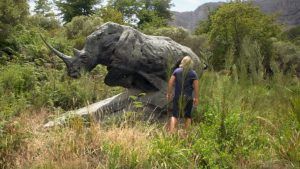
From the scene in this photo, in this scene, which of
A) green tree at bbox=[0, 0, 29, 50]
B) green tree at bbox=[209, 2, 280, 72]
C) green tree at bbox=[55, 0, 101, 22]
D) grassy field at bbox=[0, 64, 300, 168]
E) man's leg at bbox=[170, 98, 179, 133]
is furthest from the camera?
green tree at bbox=[55, 0, 101, 22]

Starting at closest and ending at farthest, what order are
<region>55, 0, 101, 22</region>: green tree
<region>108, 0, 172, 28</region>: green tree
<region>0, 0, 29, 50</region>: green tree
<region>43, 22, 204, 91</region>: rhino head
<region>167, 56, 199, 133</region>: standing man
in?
<region>167, 56, 199, 133</region>: standing man, <region>43, 22, 204, 91</region>: rhino head, <region>0, 0, 29, 50</region>: green tree, <region>55, 0, 101, 22</region>: green tree, <region>108, 0, 172, 28</region>: green tree

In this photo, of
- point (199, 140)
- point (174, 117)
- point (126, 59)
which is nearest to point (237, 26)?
point (126, 59)

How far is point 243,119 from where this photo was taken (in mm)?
5387

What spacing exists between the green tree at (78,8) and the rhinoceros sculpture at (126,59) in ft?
95.6

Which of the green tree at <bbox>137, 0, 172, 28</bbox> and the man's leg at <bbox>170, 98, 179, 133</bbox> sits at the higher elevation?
the green tree at <bbox>137, 0, 172, 28</bbox>

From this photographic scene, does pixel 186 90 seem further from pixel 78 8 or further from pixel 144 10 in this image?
pixel 144 10

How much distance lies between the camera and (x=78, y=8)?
36.7 metres

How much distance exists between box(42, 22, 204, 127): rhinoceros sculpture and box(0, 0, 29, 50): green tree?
8.10m

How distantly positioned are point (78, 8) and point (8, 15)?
21740 mm

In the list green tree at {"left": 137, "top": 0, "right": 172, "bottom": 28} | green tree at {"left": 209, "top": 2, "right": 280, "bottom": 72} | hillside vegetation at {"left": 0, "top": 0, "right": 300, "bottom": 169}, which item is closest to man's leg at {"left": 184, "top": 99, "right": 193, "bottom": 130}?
hillside vegetation at {"left": 0, "top": 0, "right": 300, "bottom": 169}

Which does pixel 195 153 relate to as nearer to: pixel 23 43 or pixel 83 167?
pixel 83 167

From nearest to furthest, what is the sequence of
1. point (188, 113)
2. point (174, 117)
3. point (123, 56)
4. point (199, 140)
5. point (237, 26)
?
point (199, 140) < point (174, 117) < point (188, 113) < point (123, 56) < point (237, 26)

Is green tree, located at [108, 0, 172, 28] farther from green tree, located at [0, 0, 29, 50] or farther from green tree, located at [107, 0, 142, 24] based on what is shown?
green tree, located at [0, 0, 29, 50]

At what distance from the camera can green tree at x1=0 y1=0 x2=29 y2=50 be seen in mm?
15016
